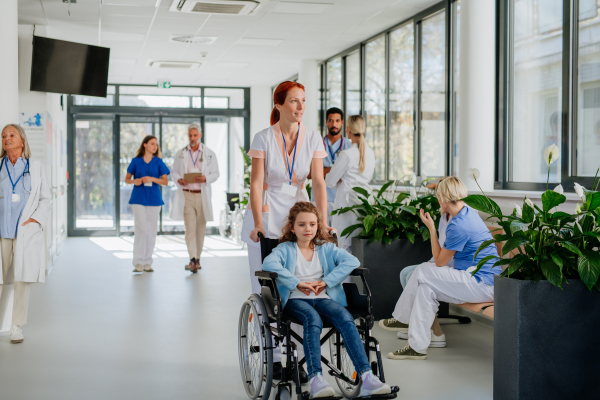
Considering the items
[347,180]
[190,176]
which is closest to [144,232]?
[190,176]

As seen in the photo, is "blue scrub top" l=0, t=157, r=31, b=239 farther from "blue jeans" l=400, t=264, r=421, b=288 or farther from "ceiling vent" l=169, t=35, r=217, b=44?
"ceiling vent" l=169, t=35, r=217, b=44

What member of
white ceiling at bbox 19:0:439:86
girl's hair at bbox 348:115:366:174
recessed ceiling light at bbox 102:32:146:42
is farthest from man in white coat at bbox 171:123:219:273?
Result: girl's hair at bbox 348:115:366:174

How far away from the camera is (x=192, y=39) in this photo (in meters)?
8.61

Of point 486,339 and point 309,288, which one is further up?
point 309,288

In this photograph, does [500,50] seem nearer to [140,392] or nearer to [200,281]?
[200,281]

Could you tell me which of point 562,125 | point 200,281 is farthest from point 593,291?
point 200,281

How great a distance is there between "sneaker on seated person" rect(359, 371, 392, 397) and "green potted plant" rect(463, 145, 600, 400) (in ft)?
2.05

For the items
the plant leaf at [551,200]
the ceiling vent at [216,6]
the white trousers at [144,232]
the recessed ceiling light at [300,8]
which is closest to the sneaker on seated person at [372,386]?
the plant leaf at [551,200]

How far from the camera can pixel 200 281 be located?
22.6ft

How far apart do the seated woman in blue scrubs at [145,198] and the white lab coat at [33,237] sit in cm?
314

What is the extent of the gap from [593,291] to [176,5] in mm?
5362

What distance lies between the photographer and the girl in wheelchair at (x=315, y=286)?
275 centimetres

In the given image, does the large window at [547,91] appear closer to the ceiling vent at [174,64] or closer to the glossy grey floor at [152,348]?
the glossy grey floor at [152,348]

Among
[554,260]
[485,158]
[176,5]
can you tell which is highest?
[176,5]
